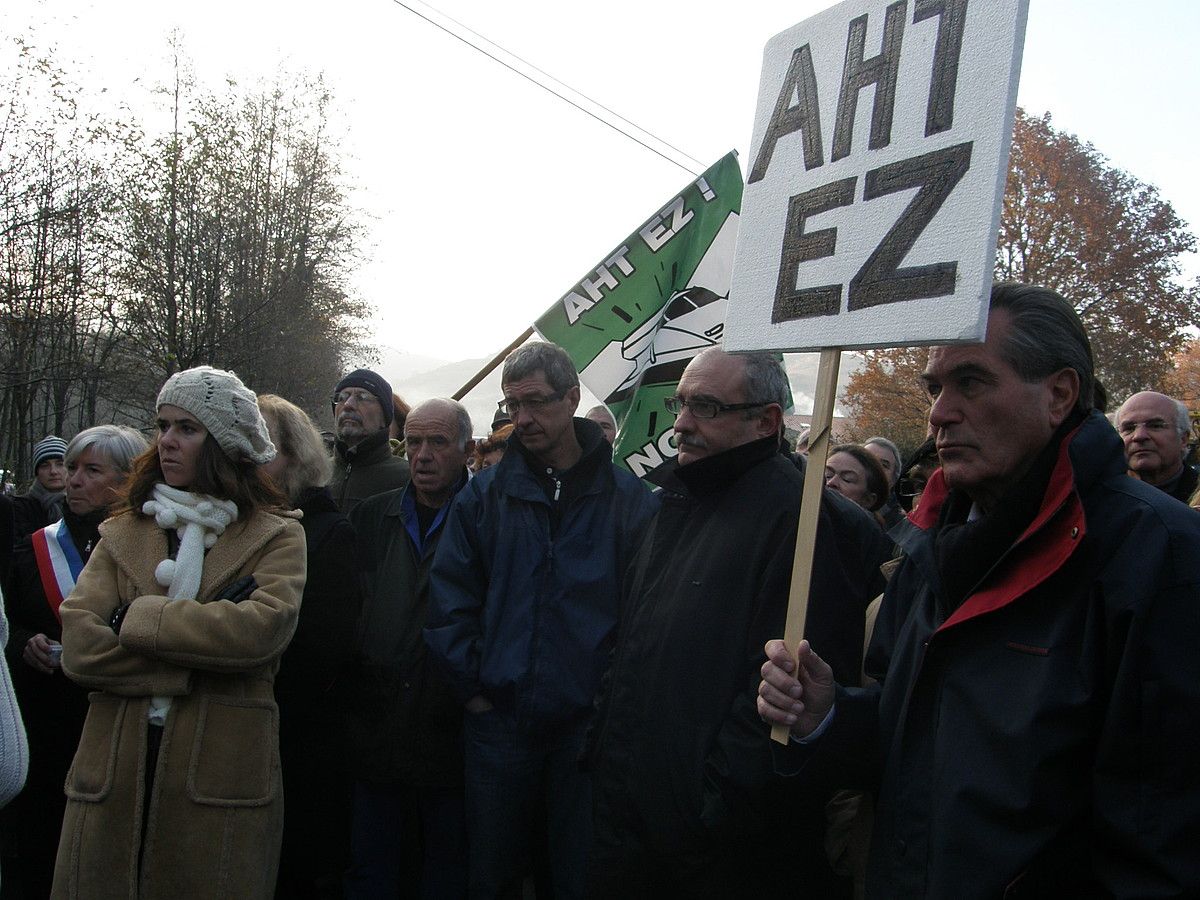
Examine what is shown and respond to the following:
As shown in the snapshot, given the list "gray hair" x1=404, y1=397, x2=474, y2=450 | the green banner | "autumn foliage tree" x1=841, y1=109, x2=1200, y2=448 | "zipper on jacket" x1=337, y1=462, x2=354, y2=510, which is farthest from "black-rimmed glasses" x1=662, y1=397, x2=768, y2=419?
"autumn foliage tree" x1=841, y1=109, x2=1200, y2=448

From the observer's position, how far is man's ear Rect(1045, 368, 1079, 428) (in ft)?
6.29

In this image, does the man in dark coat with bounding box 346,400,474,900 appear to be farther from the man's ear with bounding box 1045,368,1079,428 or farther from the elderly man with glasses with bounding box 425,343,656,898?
the man's ear with bounding box 1045,368,1079,428

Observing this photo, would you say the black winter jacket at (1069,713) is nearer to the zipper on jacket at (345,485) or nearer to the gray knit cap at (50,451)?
the zipper on jacket at (345,485)

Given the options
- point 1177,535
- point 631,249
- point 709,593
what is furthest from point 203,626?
point 631,249

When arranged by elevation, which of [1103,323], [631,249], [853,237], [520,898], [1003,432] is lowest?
[520,898]

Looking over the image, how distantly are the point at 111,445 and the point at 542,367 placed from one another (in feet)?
6.28

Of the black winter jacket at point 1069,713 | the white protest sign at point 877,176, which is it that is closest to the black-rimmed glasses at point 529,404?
the white protest sign at point 877,176

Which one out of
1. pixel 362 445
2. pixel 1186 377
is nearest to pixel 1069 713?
pixel 362 445

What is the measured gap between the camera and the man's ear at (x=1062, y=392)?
192 centimetres

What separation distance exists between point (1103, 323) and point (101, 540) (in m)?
24.4

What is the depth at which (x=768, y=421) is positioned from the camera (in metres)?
2.99

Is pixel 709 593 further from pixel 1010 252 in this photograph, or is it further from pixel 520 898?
pixel 1010 252

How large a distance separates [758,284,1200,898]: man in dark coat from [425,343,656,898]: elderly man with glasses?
139 cm

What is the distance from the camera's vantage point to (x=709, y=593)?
2.71m
